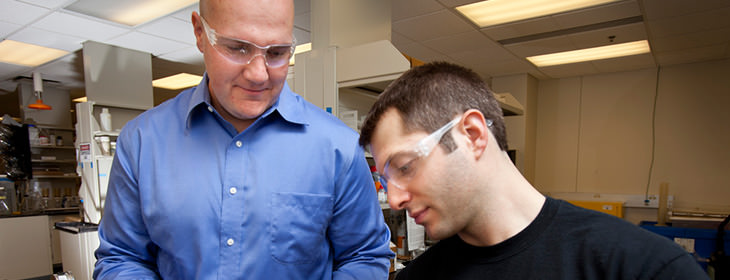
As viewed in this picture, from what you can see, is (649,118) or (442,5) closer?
(442,5)

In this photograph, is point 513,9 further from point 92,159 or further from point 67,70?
point 67,70

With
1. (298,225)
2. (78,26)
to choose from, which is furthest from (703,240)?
(78,26)

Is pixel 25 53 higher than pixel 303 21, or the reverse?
pixel 303 21

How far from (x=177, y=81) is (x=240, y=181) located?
A: 6878 mm

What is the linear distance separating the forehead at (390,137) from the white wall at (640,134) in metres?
6.64

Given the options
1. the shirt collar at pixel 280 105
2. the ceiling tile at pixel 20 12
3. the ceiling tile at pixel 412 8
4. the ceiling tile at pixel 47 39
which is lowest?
the shirt collar at pixel 280 105

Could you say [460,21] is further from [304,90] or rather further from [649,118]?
[649,118]

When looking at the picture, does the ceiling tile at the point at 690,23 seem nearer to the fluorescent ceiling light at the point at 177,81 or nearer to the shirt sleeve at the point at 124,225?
the shirt sleeve at the point at 124,225

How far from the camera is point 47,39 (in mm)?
4582

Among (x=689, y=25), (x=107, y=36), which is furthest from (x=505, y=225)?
(x=107, y=36)

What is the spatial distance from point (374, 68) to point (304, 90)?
599 millimetres

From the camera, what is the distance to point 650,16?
383 centimetres

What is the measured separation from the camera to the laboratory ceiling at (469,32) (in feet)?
12.1

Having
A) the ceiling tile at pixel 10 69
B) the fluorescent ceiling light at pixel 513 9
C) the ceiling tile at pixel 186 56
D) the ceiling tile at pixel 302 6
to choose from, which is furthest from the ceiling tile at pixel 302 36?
the ceiling tile at pixel 10 69
